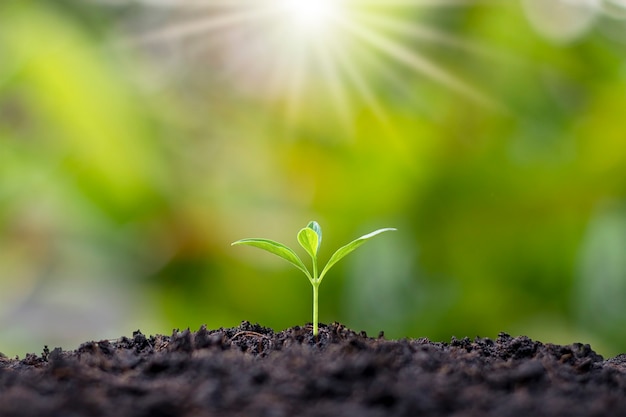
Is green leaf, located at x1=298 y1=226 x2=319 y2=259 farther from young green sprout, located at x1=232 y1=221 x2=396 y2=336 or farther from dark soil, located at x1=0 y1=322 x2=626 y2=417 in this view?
dark soil, located at x1=0 y1=322 x2=626 y2=417

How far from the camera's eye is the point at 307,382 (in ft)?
2.99

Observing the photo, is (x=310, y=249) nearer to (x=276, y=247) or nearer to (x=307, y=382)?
(x=276, y=247)

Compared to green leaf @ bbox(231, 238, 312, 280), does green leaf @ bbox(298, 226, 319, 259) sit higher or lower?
higher

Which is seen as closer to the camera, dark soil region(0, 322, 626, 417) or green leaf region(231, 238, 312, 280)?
dark soil region(0, 322, 626, 417)

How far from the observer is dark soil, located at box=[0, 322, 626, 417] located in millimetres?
834

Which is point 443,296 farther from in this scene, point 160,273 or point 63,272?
point 63,272

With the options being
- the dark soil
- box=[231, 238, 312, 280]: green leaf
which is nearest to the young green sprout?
box=[231, 238, 312, 280]: green leaf

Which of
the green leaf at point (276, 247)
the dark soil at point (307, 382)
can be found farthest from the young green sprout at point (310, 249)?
the dark soil at point (307, 382)

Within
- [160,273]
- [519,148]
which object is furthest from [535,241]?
[160,273]

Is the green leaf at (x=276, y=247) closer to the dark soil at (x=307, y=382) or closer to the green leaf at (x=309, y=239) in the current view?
the green leaf at (x=309, y=239)

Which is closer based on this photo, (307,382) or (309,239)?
(307,382)

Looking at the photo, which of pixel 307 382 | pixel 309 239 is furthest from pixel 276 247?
pixel 307 382

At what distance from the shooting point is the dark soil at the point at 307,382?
2.74 ft

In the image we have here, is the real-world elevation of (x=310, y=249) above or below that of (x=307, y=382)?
above
